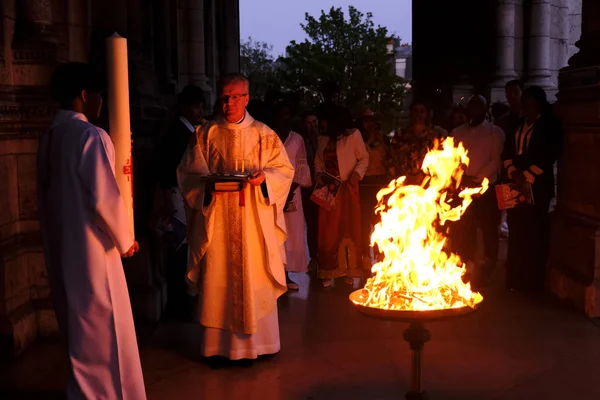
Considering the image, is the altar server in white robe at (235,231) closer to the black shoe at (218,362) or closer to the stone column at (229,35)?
the black shoe at (218,362)

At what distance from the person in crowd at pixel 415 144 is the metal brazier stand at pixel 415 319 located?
12.2 feet

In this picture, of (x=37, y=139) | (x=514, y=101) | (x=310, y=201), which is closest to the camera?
(x=37, y=139)

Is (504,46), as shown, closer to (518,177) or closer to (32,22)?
(518,177)

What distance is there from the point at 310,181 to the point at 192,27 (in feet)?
17.5

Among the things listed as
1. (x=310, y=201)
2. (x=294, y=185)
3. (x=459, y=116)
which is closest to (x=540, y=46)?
(x=459, y=116)

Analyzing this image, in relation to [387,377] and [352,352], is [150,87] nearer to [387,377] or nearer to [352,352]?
[352,352]

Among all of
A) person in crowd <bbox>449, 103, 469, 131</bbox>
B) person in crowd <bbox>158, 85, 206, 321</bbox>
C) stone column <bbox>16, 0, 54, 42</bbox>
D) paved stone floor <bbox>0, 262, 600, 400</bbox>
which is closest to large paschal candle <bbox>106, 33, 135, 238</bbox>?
paved stone floor <bbox>0, 262, 600, 400</bbox>

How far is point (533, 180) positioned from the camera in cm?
777

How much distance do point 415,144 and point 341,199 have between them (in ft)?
2.97

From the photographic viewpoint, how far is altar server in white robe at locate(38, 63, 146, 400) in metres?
4.19

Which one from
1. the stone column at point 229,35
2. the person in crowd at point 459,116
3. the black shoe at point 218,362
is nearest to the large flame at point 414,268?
the black shoe at point 218,362

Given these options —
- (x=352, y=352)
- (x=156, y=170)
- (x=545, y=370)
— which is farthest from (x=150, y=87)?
(x=545, y=370)

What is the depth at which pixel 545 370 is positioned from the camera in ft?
18.6

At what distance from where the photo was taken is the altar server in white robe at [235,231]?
5918 millimetres
